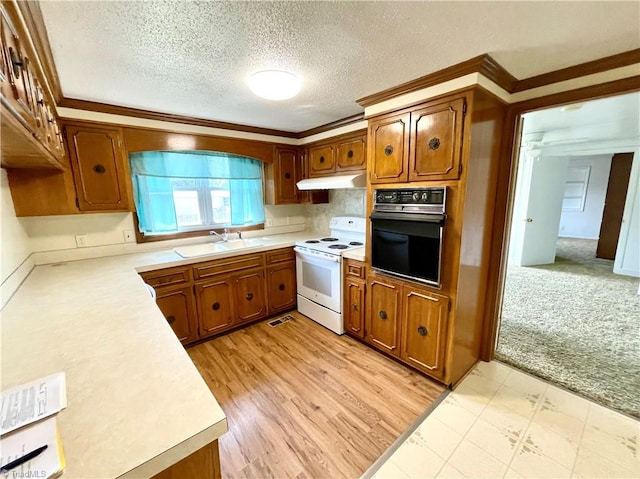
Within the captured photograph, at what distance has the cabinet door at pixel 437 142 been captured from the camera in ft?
5.72

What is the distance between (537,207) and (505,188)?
3850 mm

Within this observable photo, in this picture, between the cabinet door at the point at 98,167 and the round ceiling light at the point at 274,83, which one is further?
the cabinet door at the point at 98,167

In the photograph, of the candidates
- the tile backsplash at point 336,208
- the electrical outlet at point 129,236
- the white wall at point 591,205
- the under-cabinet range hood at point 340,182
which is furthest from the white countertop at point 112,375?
the white wall at point 591,205

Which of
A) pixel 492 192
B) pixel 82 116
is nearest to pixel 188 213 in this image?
pixel 82 116

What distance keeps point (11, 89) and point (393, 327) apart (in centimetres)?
254

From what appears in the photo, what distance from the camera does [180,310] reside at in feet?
8.34

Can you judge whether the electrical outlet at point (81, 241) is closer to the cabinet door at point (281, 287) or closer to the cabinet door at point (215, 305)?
the cabinet door at point (215, 305)

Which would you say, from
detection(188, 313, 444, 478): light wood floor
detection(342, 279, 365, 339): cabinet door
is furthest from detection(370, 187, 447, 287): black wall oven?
detection(188, 313, 444, 478): light wood floor

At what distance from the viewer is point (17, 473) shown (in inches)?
22.3

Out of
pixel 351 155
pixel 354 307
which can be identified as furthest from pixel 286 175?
pixel 354 307

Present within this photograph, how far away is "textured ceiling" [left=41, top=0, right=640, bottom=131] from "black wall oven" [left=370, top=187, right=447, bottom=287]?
2.68 ft

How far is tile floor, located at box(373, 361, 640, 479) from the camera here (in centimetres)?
146

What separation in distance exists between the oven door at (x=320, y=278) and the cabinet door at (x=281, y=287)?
0.30 ft

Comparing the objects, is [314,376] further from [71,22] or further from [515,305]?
[515,305]
